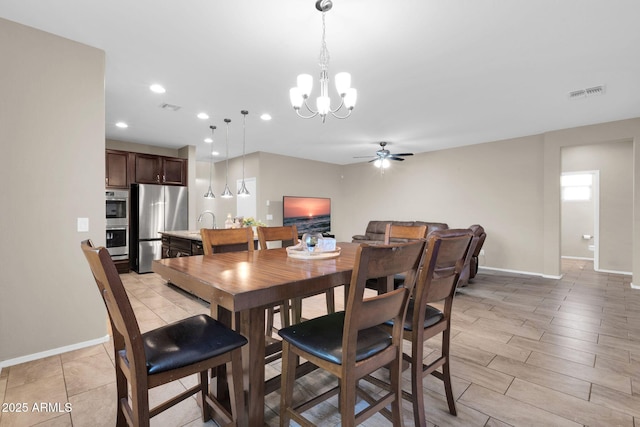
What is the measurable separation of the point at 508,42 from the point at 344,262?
2421 millimetres

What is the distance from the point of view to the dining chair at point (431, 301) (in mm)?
1406

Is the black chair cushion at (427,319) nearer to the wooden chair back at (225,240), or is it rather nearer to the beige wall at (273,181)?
the wooden chair back at (225,240)

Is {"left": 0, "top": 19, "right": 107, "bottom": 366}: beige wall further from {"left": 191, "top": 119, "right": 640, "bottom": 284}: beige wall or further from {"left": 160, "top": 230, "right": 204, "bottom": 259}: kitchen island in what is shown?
{"left": 191, "top": 119, "right": 640, "bottom": 284}: beige wall

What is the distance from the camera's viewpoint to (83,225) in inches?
97.1

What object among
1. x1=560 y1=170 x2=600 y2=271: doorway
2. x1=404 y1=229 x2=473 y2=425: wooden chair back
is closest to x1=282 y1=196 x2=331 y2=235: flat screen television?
x1=404 y1=229 x2=473 y2=425: wooden chair back

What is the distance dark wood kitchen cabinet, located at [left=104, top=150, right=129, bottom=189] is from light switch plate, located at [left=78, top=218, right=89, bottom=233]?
A: 10.8 feet

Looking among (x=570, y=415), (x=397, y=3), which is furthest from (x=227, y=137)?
(x=570, y=415)

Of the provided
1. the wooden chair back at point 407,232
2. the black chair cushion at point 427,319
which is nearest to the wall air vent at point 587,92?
the wooden chair back at point 407,232

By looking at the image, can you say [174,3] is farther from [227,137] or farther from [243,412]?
[227,137]

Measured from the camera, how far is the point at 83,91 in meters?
2.48

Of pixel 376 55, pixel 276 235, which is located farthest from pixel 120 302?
pixel 376 55

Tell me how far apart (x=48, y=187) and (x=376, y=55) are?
3028 mm

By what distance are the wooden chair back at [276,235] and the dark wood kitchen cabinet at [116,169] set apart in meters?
4.29

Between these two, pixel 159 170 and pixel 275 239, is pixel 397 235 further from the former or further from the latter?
pixel 159 170
